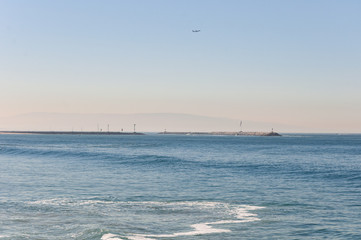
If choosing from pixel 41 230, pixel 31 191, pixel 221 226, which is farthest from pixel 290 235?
pixel 31 191

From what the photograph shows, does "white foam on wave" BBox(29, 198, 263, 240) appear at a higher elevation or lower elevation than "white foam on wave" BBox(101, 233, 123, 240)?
higher

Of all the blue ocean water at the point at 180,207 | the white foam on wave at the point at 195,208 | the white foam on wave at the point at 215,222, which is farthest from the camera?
the blue ocean water at the point at 180,207

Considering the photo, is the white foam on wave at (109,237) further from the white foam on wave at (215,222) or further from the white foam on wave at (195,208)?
the white foam on wave at (215,222)

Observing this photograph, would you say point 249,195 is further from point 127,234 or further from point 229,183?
point 127,234

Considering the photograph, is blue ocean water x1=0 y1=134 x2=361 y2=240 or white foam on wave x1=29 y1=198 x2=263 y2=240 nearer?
white foam on wave x1=29 y1=198 x2=263 y2=240

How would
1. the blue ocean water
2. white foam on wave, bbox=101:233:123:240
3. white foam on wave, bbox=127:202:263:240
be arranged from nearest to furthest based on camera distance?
1. white foam on wave, bbox=101:233:123:240
2. white foam on wave, bbox=127:202:263:240
3. the blue ocean water

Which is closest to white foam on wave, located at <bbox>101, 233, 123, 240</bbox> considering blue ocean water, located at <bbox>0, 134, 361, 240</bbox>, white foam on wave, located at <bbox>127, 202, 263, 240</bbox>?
blue ocean water, located at <bbox>0, 134, 361, 240</bbox>

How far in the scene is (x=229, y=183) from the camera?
1866 inches

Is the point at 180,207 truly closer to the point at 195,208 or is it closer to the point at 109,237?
the point at 195,208

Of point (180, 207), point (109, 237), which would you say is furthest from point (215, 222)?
point (109, 237)

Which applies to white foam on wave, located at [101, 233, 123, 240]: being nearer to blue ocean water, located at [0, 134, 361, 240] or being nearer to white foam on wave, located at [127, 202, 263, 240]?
blue ocean water, located at [0, 134, 361, 240]

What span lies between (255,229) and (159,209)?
26.5 feet

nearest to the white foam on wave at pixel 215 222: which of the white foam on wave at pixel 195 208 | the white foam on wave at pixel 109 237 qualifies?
the white foam on wave at pixel 195 208

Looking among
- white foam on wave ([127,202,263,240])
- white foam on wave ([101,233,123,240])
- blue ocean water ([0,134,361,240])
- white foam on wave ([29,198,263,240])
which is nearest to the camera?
white foam on wave ([101,233,123,240])
